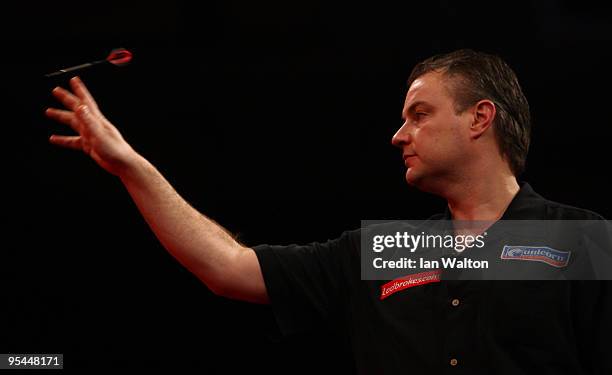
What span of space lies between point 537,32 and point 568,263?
1.68 m

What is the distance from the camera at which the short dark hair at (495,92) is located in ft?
5.91

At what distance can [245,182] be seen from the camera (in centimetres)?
307

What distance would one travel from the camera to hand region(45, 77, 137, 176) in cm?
146

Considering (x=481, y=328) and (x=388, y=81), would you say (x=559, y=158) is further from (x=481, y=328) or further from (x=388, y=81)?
(x=481, y=328)

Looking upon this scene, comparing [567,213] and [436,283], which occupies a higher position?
[567,213]

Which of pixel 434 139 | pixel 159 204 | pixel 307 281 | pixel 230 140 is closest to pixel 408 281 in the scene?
pixel 307 281

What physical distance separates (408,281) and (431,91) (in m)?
0.48

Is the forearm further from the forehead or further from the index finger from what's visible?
the forehead

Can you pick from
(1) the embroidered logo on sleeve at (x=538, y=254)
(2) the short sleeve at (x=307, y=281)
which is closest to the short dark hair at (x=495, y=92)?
(1) the embroidered logo on sleeve at (x=538, y=254)

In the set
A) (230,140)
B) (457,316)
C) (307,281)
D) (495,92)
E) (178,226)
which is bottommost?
(457,316)

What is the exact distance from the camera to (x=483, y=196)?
1.72m

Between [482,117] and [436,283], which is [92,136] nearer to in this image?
[436,283]

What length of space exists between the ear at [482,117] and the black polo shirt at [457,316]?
0.18 metres

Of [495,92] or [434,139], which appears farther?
[495,92]
